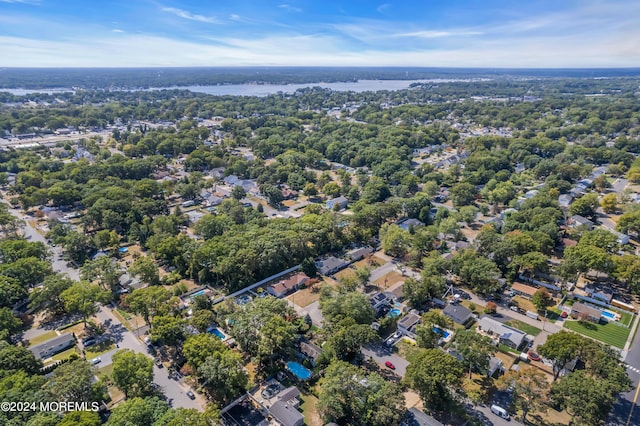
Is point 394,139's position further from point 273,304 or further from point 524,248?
point 273,304

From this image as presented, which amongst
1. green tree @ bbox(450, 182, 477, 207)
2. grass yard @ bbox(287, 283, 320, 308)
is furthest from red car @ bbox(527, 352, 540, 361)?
green tree @ bbox(450, 182, 477, 207)

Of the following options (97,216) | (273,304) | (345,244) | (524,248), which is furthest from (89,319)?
(524,248)

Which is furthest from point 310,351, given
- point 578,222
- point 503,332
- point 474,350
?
point 578,222

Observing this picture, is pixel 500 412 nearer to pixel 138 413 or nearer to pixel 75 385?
pixel 138 413

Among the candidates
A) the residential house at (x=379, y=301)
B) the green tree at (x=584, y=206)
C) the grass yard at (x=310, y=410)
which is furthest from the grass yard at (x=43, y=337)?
the green tree at (x=584, y=206)

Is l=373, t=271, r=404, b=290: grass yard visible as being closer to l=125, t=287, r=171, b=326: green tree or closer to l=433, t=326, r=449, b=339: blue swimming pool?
l=433, t=326, r=449, b=339: blue swimming pool

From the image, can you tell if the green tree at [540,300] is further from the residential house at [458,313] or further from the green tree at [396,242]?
the green tree at [396,242]

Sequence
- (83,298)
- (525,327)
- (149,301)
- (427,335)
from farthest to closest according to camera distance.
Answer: (525,327)
(83,298)
(149,301)
(427,335)
